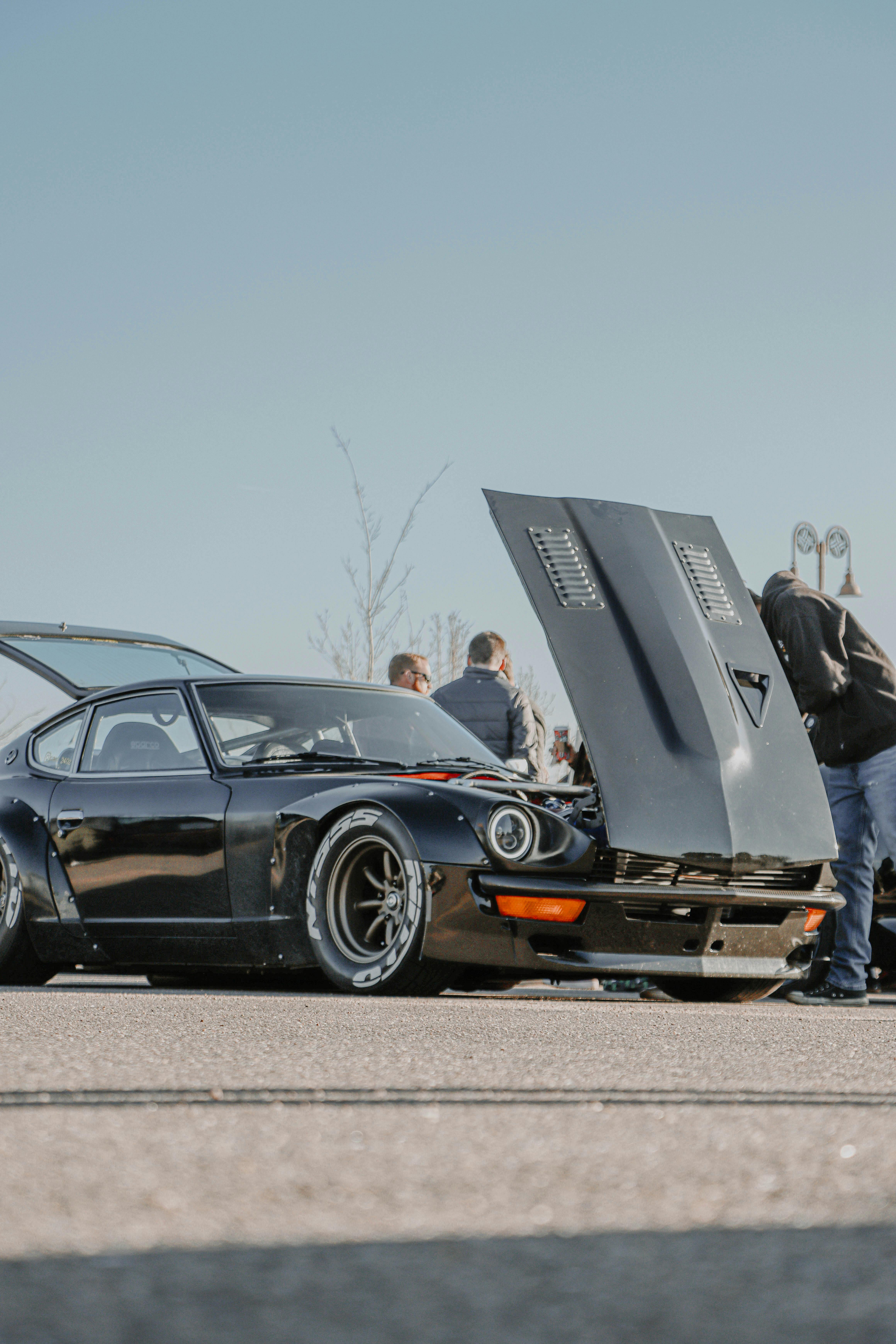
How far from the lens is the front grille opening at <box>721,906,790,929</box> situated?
18.8 feet

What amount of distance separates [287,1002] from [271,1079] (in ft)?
6.10

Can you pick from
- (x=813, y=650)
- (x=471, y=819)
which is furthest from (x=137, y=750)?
(x=813, y=650)

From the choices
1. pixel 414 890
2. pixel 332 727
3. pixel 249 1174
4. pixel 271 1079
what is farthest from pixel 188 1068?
pixel 332 727

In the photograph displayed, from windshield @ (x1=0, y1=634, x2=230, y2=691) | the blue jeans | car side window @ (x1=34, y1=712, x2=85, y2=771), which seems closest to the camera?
the blue jeans

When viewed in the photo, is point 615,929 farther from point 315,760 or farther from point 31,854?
point 31,854

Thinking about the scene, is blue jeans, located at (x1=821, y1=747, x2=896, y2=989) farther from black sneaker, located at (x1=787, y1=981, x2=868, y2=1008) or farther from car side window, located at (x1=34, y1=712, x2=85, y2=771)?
car side window, located at (x1=34, y1=712, x2=85, y2=771)

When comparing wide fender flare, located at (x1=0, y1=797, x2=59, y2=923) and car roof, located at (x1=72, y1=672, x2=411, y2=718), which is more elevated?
car roof, located at (x1=72, y1=672, x2=411, y2=718)

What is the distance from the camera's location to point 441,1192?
2020 millimetres

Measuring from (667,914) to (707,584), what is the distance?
1555mm

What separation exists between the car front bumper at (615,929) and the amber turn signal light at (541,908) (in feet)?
0.05

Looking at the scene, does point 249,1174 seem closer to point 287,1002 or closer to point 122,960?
point 287,1002

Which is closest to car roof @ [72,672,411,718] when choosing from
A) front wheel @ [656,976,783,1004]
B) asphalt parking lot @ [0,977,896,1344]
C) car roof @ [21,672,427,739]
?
car roof @ [21,672,427,739]

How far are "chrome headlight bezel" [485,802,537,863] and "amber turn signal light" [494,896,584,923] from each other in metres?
0.14

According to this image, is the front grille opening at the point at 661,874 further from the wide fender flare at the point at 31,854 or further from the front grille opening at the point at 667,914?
the wide fender flare at the point at 31,854
